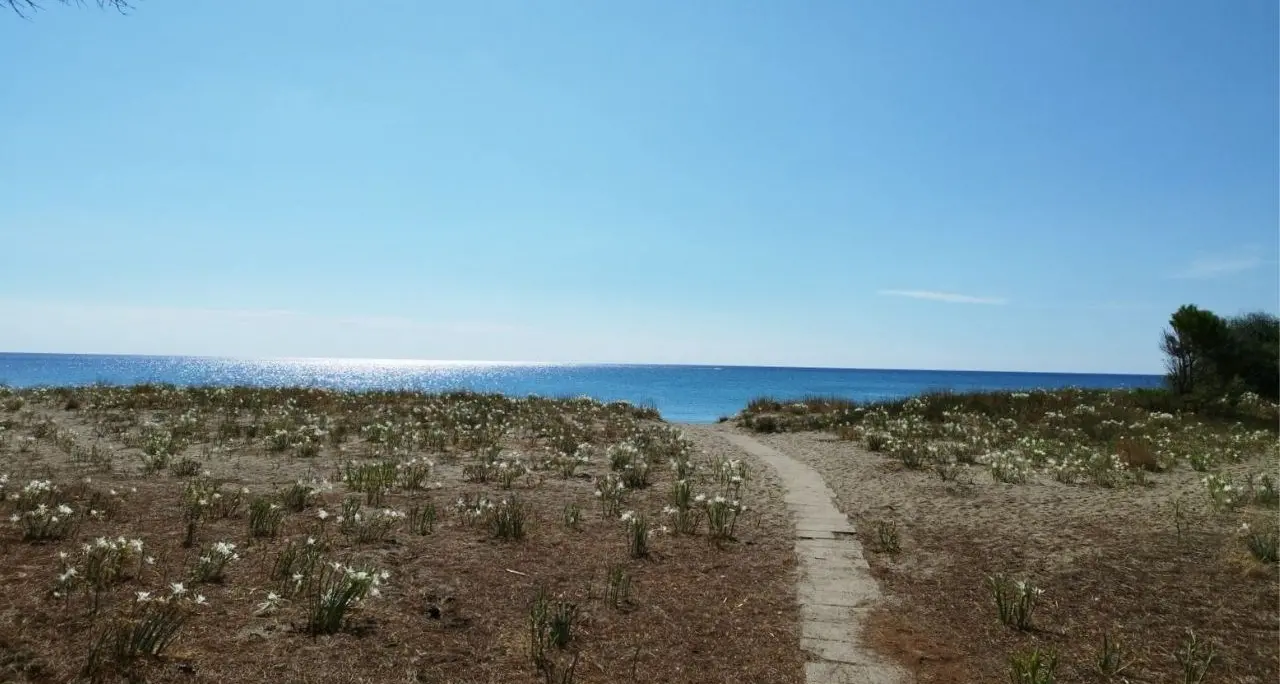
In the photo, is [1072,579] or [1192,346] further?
[1192,346]

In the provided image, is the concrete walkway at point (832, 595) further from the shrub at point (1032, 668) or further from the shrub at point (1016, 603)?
the shrub at point (1016, 603)

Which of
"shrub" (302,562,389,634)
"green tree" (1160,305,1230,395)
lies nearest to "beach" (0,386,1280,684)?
"shrub" (302,562,389,634)

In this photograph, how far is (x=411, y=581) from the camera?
6598 millimetres

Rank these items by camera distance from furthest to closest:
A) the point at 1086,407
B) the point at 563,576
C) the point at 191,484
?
the point at 1086,407, the point at 191,484, the point at 563,576

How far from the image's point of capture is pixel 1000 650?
580cm

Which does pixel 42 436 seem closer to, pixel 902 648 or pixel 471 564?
pixel 471 564

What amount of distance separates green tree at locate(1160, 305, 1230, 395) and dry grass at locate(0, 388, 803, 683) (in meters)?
25.1

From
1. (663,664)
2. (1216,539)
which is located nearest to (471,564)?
(663,664)

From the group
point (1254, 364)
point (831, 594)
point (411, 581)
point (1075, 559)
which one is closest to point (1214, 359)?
point (1254, 364)

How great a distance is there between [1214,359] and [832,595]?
3233cm

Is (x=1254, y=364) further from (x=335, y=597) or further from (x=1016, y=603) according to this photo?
(x=335, y=597)

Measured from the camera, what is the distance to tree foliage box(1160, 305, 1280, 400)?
28703 millimetres

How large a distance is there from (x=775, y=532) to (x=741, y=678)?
432 centimetres

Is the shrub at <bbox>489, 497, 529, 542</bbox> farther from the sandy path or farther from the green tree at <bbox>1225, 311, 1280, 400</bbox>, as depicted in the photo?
the green tree at <bbox>1225, 311, 1280, 400</bbox>
